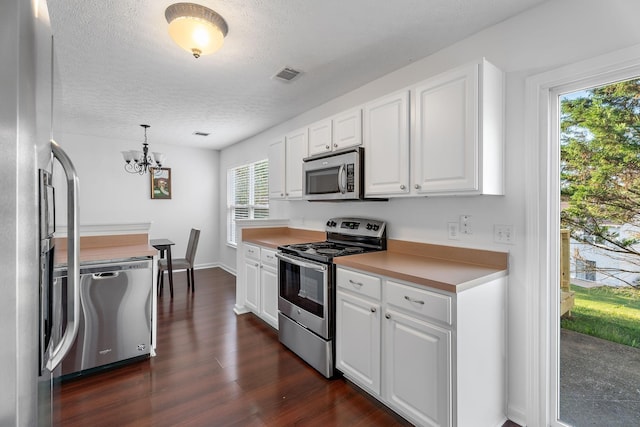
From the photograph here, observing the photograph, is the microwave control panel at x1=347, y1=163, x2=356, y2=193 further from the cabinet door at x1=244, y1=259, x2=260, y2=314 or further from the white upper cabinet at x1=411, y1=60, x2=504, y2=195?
the cabinet door at x1=244, y1=259, x2=260, y2=314

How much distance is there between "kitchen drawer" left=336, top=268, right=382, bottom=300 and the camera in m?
1.95

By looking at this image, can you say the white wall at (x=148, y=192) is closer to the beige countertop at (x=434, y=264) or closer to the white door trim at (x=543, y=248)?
the beige countertop at (x=434, y=264)

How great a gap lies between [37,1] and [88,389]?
2.51 meters

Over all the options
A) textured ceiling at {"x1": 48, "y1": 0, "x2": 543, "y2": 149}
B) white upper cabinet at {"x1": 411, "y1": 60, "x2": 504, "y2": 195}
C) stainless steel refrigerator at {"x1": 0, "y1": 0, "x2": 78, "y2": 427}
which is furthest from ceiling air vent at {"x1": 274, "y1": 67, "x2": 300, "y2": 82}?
stainless steel refrigerator at {"x1": 0, "y1": 0, "x2": 78, "y2": 427}

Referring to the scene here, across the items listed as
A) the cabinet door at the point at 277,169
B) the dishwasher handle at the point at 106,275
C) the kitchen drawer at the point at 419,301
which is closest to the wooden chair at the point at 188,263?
the cabinet door at the point at 277,169

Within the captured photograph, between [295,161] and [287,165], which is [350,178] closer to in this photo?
[295,161]

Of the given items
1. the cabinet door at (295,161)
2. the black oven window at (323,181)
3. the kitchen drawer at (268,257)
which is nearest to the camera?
the black oven window at (323,181)

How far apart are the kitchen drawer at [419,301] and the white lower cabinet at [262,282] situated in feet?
4.75

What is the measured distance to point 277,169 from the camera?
12.0 feet

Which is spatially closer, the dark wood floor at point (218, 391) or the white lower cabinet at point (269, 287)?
the dark wood floor at point (218, 391)

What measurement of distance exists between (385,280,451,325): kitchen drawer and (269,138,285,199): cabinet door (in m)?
2.07

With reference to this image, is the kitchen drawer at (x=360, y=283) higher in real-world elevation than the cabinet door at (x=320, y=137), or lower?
lower

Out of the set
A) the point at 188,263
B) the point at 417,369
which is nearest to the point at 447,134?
the point at 417,369

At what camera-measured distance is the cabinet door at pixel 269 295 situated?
10.1 feet
